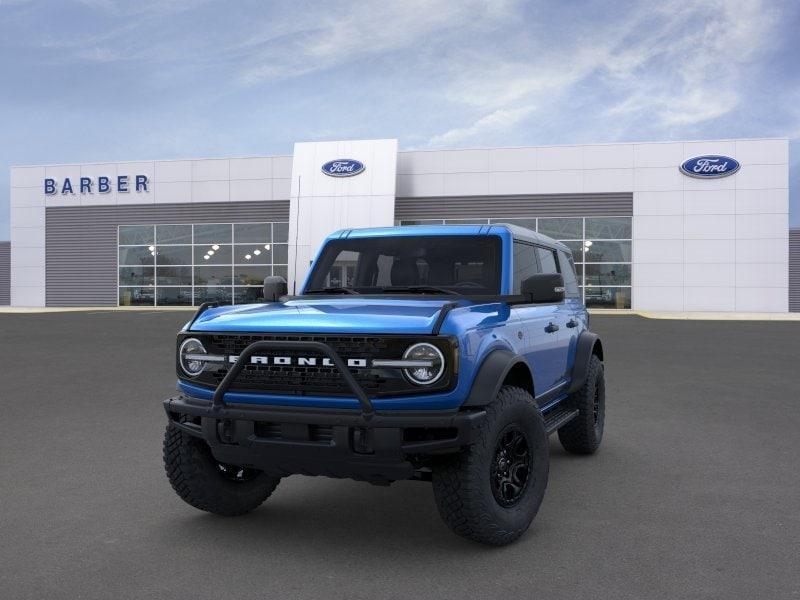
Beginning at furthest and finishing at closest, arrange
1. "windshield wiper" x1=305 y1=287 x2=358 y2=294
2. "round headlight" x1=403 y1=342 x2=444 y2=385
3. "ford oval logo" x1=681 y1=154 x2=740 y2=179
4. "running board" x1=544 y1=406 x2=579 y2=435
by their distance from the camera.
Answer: "ford oval logo" x1=681 y1=154 x2=740 y2=179 < "windshield wiper" x1=305 y1=287 x2=358 y2=294 < "running board" x1=544 y1=406 x2=579 y2=435 < "round headlight" x1=403 y1=342 x2=444 y2=385

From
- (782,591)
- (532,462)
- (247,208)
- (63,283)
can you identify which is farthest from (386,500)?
(63,283)

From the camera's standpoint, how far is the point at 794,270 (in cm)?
3462

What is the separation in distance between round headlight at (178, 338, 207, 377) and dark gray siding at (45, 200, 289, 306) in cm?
3412

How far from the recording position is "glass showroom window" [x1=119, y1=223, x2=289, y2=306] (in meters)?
36.7

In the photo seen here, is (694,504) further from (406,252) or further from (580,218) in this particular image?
(580,218)

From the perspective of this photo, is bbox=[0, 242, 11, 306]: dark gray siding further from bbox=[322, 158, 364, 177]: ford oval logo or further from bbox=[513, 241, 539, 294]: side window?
bbox=[513, 241, 539, 294]: side window

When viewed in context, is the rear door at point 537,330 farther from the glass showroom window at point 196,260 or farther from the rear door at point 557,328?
the glass showroom window at point 196,260

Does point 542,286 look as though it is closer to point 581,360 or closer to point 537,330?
point 537,330

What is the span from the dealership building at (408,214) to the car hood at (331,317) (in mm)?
24868

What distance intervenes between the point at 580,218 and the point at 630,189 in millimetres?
2463

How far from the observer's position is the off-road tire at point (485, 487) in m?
3.87

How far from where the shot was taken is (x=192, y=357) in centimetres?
432

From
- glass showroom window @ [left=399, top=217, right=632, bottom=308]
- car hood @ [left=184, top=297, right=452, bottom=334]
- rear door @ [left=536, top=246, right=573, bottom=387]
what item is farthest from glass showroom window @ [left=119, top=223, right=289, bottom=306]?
car hood @ [left=184, top=297, right=452, bottom=334]

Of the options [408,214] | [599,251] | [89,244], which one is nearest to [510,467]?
[599,251]
